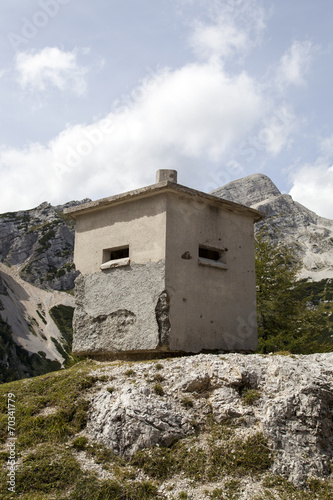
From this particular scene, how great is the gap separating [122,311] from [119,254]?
125 cm

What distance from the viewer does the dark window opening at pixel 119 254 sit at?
909cm

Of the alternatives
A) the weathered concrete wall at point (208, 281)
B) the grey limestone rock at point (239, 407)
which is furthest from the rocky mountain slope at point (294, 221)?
the grey limestone rock at point (239, 407)

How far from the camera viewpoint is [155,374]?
699 cm

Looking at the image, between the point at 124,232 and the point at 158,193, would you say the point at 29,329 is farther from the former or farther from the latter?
the point at 158,193

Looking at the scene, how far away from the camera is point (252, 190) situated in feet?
279

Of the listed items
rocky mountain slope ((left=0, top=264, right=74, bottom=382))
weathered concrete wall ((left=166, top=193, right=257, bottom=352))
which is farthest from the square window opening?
rocky mountain slope ((left=0, top=264, right=74, bottom=382))

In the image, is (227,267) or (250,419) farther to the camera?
(227,267)

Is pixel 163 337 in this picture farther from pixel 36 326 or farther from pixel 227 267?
pixel 36 326

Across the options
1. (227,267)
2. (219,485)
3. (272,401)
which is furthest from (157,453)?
(227,267)

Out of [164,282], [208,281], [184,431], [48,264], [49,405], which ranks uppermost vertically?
[48,264]

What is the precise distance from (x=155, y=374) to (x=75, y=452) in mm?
1536

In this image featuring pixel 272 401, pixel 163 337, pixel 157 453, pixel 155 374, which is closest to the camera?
pixel 157 453

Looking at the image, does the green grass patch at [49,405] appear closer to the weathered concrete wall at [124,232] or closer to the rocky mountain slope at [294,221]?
the weathered concrete wall at [124,232]

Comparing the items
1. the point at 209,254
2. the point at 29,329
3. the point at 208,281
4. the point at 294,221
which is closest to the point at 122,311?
the point at 208,281
